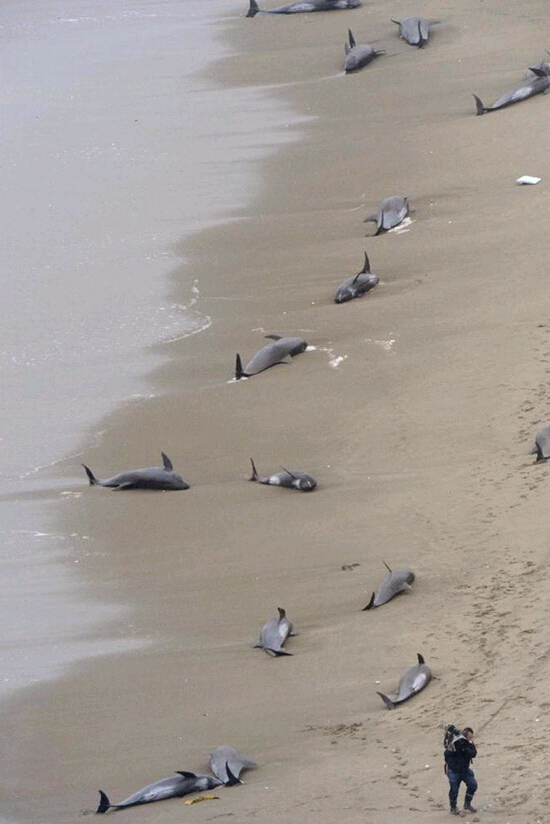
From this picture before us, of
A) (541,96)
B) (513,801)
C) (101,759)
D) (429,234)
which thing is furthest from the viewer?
(541,96)

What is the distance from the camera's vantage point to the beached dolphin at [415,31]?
2527 centimetres

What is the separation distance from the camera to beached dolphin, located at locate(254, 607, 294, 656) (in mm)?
11758

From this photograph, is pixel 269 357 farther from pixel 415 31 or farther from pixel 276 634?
pixel 415 31

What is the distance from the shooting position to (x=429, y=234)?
1830 cm

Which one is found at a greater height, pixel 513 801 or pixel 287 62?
pixel 513 801

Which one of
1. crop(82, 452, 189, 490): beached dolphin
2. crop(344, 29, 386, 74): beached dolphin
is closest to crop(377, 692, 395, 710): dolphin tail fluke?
crop(82, 452, 189, 490): beached dolphin

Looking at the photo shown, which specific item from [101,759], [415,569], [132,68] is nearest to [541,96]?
[132,68]

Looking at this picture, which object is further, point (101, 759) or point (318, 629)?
point (318, 629)

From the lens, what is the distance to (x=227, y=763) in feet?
34.3

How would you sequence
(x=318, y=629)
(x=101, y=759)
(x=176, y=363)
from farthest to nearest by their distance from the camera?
(x=176, y=363) < (x=318, y=629) < (x=101, y=759)

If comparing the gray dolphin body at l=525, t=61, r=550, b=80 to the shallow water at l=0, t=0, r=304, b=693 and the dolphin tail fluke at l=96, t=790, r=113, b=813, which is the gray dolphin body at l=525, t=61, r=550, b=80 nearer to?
the shallow water at l=0, t=0, r=304, b=693

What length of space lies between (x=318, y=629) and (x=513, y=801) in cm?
319

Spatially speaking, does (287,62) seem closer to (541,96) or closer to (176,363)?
(541,96)

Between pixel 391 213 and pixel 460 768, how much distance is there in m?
10.4
